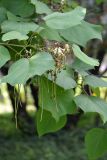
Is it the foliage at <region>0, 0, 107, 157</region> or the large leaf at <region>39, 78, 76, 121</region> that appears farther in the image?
the large leaf at <region>39, 78, 76, 121</region>

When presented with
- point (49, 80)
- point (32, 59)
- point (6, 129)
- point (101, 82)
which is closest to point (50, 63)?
point (32, 59)

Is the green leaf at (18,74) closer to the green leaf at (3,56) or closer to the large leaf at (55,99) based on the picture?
the green leaf at (3,56)

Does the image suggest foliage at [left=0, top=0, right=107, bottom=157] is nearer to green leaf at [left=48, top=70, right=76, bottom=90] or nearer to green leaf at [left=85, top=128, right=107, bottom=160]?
green leaf at [left=48, top=70, right=76, bottom=90]

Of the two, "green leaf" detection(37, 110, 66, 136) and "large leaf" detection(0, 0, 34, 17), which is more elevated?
"large leaf" detection(0, 0, 34, 17)

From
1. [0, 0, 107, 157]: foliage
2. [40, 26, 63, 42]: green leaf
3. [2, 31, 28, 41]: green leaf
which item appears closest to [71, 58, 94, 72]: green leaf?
[0, 0, 107, 157]: foliage

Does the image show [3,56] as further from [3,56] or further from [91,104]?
[91,104]

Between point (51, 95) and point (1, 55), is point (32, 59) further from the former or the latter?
point (51, 95)

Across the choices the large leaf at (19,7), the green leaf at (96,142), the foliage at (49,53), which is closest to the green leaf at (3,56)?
the foliage at (49,53)

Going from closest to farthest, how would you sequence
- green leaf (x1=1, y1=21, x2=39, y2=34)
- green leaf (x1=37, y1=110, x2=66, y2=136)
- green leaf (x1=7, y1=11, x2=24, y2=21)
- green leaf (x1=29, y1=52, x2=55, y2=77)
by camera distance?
1. green leaf (x1=29, y1=52, x2=55, y2=77)
2. green leaf (x1=1, y1=21, x2=39, y2=34)
3. green leaf (x1=7, y1=11, x2=24, y2=21)
4. green leaf (x1=37, y1=110, x2=66, y2=136)

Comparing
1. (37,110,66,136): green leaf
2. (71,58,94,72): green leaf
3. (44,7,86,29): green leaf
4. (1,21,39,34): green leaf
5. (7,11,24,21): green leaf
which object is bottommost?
(37,110,66,136): green leaf
